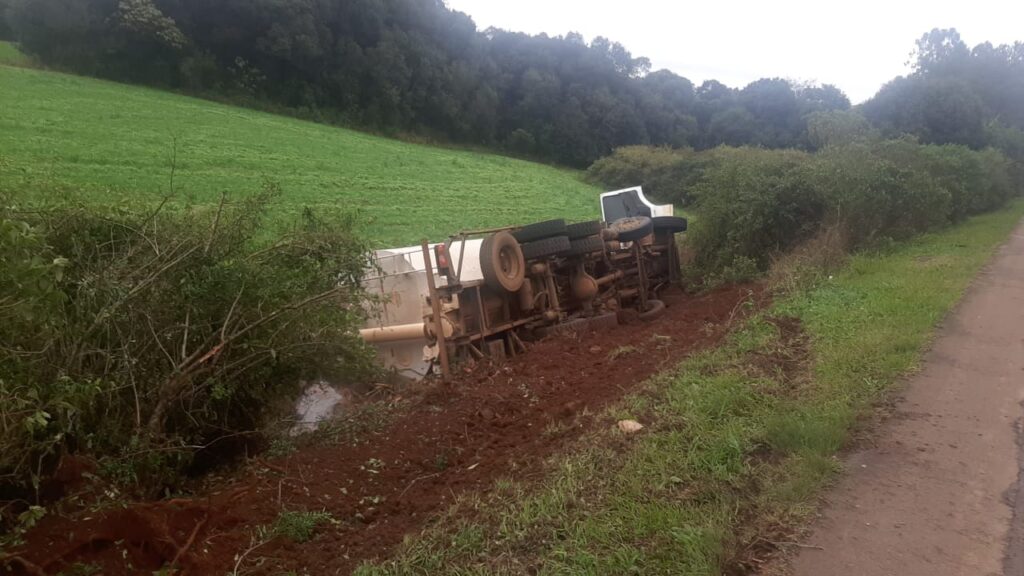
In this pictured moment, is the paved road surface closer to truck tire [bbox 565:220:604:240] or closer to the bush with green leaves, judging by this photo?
the bush with green leaves

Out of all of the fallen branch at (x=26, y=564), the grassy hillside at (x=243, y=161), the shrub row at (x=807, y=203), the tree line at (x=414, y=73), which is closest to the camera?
the fallen branch at (x=26, y=564)

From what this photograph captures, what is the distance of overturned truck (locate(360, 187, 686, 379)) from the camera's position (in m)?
9.54

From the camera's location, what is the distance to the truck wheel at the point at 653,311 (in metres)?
12.1

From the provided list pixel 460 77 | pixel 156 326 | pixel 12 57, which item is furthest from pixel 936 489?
pixel 460 77

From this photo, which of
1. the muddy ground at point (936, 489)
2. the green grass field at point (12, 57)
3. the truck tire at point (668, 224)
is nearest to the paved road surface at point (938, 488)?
the muddy ground at point (936, 489)

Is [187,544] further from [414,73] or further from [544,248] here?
[414,73]

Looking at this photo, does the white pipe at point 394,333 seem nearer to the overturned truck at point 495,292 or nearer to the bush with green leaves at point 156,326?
the overturned truck at point 495,292

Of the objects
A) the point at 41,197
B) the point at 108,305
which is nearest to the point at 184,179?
the point at 41,197

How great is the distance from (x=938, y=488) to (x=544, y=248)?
22.4 feet

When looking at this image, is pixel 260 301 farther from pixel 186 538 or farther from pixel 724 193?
pixel 724 193

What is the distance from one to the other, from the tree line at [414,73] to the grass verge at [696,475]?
1672 inches

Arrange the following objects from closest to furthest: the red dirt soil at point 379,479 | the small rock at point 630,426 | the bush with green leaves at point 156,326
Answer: the red dirt soil at point 379,479 → the bush with green leaves at point 156,326 → the small rock at point 630,426

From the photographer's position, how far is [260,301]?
19.5ft

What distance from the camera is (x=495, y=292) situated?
10.1 meters
